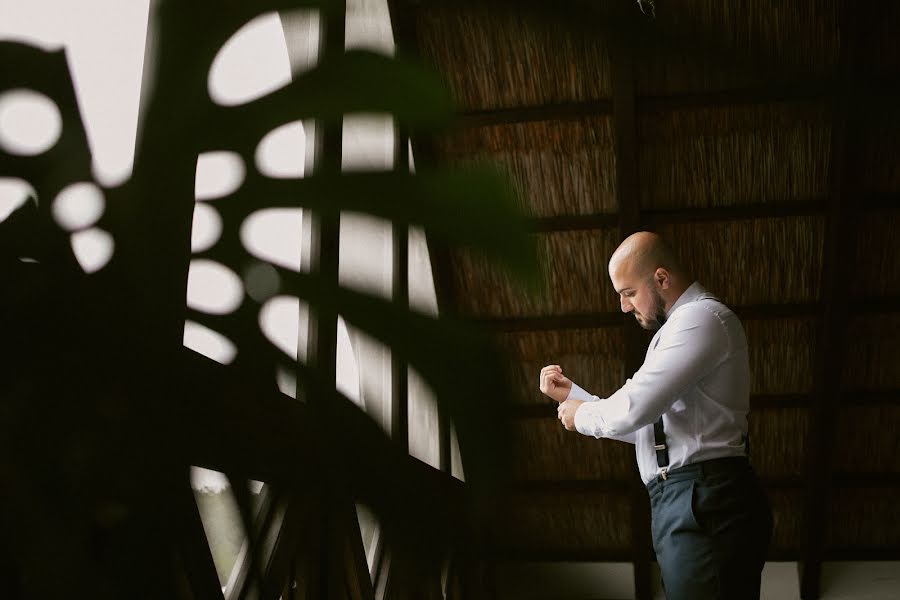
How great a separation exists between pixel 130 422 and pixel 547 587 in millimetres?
5610

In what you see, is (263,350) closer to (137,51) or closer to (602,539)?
(137,51)

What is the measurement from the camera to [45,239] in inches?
10.1

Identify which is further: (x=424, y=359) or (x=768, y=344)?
(x=768, y=344)

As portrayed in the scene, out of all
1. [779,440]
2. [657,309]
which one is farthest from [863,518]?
[657,309]

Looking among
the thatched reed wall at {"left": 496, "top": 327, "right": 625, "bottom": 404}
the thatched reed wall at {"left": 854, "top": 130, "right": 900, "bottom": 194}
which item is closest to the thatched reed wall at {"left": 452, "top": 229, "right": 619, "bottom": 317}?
the thatched reed wall at {"left": 496, "top": 327, "right": 625, "bottom": 404}

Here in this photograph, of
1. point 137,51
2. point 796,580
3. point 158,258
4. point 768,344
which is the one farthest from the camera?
point 796,580

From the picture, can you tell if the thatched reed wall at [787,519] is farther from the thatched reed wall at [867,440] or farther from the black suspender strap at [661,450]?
the black suspender strap at [661,450]

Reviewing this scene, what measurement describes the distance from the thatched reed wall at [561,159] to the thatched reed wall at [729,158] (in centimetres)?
18

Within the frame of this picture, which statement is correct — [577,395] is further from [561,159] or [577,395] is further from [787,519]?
[787,519]

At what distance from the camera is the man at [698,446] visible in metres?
2.14

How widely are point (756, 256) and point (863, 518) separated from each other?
1890 millimetres

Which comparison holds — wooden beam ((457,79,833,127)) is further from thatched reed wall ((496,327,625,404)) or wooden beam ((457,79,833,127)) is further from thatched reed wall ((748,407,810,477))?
thatched reed wall ((748,407,810,477))

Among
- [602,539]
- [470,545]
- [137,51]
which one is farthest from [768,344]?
[470,545]

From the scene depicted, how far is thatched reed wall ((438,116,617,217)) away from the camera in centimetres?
421
